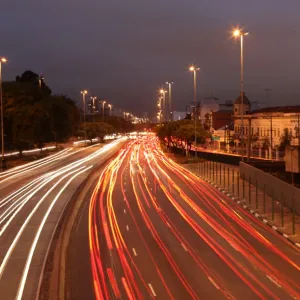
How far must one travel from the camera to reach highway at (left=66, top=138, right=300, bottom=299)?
13.6 metres

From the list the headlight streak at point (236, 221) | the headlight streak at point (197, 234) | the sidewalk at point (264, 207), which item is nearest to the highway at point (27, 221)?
the headlight streak at point (197, 234)

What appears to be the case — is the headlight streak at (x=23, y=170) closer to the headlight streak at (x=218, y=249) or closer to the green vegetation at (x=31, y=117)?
the green vegetation at (x=31, y=117)

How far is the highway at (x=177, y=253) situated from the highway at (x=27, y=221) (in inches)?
40.9

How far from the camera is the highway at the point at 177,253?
13.6 meters

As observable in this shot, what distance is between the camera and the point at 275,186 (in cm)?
2941

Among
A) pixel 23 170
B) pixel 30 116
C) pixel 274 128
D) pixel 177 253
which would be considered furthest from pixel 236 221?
pixel 274 128

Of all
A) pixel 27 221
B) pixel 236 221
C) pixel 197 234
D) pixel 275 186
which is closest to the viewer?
pixel 197 234

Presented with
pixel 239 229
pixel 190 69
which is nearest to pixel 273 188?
pixel 239 229

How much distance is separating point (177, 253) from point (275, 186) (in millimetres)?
13117

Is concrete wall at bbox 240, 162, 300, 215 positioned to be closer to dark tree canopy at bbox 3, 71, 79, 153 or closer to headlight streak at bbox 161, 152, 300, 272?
headlight streak at bbox 161, 152, 300, 272

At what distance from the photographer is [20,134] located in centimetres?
6394

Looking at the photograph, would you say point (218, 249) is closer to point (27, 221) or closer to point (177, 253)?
point (177, 253)

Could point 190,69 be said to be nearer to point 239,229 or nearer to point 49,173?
point 49,173

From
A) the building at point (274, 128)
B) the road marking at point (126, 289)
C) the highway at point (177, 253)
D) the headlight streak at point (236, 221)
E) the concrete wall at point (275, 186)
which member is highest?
the building at point (274, 128)
